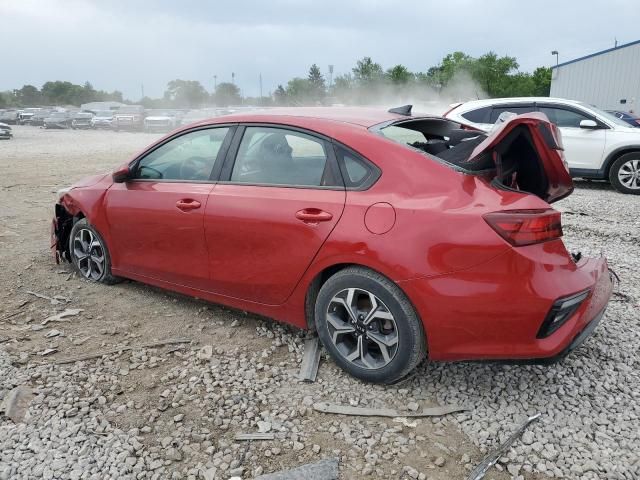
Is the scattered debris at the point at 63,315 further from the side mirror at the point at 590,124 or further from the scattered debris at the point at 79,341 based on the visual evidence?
the side mirror at the point at 590,124

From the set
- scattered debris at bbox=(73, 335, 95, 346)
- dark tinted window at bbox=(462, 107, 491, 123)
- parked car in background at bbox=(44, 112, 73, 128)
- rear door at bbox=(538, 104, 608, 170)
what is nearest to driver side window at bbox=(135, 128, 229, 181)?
scattered debris at bbox=(73, 335, 95, 346)

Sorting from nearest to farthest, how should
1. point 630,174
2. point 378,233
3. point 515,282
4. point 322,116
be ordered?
point 515,282, point 378,233, point 322,116, point 630,174

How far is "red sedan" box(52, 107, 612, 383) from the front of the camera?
106 inches

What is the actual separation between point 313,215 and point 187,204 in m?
→ 1.07

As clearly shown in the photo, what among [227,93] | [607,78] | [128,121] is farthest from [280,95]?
[607,78]

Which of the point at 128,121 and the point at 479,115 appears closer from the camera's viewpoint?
the point at 479,115

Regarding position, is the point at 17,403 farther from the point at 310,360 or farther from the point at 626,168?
the point at 626,168

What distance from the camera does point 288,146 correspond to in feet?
11.4

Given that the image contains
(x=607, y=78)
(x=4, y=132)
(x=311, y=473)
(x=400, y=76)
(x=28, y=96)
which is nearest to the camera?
(x=311, y=473)

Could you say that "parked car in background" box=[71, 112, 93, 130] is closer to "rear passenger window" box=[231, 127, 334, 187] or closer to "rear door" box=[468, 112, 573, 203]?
"rear passenger window" box=[231, 127, 334, 187]

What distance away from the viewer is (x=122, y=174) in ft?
13.9

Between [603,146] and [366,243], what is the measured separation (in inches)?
324

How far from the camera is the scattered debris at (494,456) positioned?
2431 millimetres

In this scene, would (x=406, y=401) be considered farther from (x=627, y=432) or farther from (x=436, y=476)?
(x=627, y=432)
